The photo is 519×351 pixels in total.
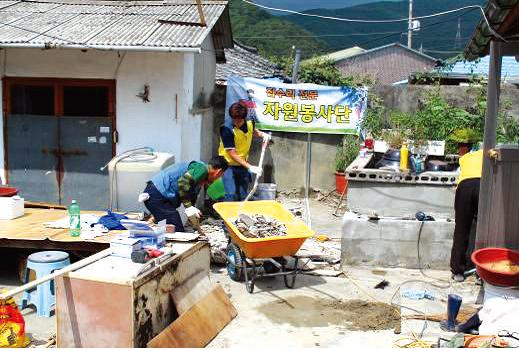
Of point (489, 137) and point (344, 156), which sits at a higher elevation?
point (489, 137)

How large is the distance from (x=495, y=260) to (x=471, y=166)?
1577 mm

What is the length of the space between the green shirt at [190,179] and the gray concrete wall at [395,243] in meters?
2.25

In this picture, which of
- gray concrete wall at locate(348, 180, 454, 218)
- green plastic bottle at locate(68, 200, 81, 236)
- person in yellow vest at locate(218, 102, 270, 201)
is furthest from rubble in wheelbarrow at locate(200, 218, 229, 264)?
gray concrete wall at locate(348, 180, 454, 218)

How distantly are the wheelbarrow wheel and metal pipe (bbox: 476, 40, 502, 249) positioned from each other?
2897mm

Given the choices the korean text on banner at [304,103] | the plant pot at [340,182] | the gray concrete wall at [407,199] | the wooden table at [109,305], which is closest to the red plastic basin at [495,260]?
the gray concrete wall at [407,199]

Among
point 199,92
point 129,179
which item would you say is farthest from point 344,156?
point 129,179

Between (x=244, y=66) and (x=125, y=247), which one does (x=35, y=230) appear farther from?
(x=244, y=66)

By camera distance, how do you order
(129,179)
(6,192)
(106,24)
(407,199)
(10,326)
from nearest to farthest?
(10,326)
(6,192)
(407,199)
(129,179)
(106,24)

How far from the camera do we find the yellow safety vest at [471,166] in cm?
736

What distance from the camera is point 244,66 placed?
58.0ft

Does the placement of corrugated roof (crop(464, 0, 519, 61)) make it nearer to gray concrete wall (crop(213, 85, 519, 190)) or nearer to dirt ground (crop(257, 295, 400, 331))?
dirt ground (crop(257, 295, 400, 331))

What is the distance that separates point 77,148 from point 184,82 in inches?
87.3

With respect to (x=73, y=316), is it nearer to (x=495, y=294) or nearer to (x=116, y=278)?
(x=116, y=278)

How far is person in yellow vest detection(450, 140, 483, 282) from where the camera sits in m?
7.36
